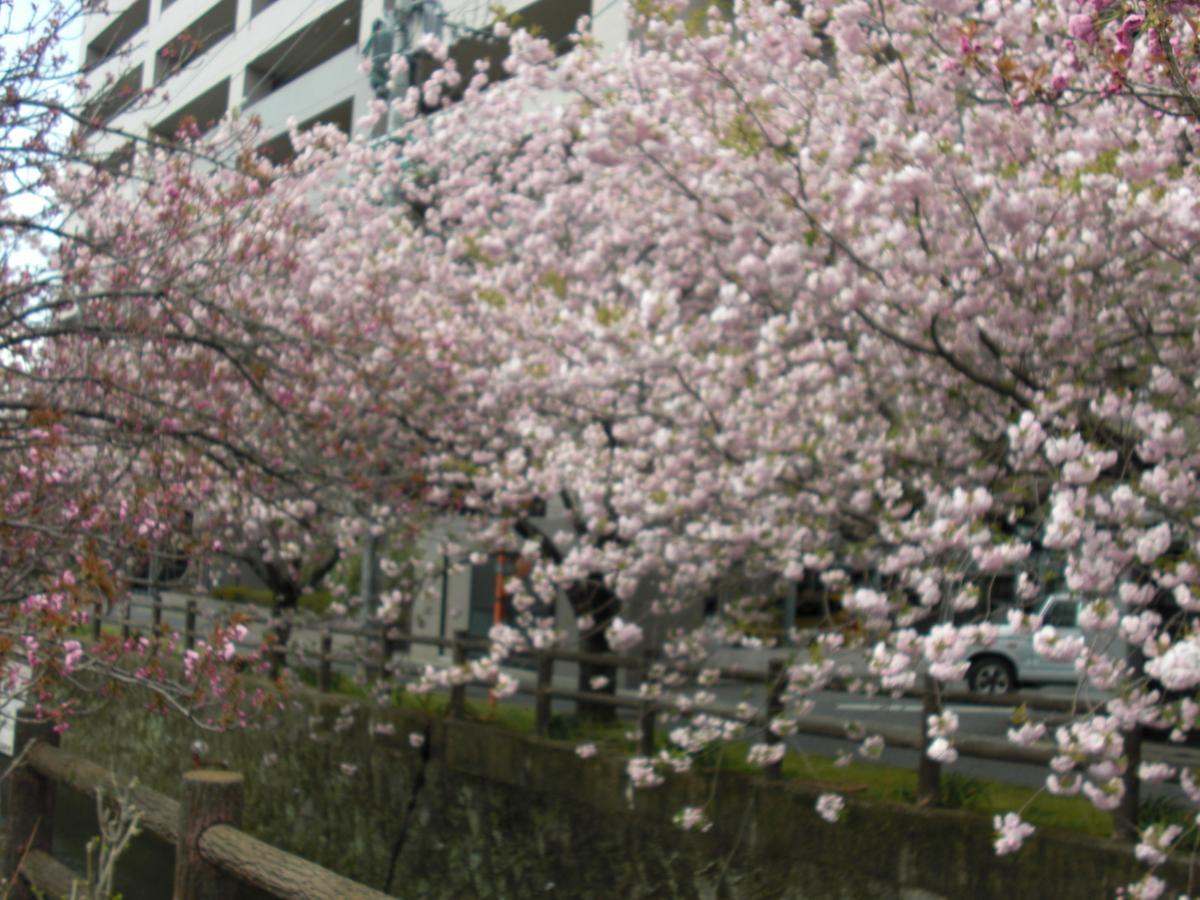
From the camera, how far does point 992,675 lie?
60.2 feet

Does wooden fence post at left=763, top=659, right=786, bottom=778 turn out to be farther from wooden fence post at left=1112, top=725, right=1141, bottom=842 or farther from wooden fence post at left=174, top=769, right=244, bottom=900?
wooden fence post at left=174, top=769, right=244, bottom=900

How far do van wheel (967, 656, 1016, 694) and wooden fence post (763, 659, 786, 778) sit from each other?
433 inches

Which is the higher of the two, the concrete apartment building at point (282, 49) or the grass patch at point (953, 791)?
the concrete apartment building at point (282, 49)

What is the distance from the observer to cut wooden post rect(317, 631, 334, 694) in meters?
12.4

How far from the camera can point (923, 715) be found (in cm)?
741

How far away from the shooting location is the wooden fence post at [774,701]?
7805mm

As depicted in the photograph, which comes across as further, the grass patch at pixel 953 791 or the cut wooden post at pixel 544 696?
the cut wooden post at pixel 544 696

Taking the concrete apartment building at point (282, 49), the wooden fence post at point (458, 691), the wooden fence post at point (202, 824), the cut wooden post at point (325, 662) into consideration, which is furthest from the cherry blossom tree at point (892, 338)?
the concrete apartment building at point (282, 49)

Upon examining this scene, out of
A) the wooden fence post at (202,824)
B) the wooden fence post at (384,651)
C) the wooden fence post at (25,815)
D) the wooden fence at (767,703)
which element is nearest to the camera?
the wooden fence post at (202,824)

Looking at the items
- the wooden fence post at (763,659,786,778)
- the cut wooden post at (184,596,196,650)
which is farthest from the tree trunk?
the cut wooden post at (184,596,196,650)

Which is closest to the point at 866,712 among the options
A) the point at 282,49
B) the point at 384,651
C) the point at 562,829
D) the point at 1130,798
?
the point at 384,651

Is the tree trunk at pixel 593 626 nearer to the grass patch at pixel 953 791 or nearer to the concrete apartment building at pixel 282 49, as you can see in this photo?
A: the grass patch at pixel 953 791

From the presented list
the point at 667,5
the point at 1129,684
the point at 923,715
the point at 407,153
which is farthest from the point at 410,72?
the point at 1129,684

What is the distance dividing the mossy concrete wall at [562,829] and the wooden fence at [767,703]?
27 centimetres
